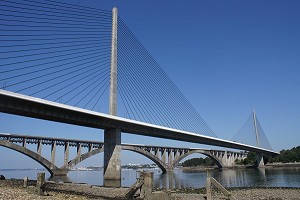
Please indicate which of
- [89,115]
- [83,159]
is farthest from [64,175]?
[89,115]

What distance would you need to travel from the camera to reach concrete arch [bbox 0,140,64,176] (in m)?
69.7

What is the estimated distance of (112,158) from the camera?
5131 centimetres

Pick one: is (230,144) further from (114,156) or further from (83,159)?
(114,156)

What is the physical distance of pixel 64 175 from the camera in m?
82.9

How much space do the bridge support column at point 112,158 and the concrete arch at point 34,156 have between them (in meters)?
30.0

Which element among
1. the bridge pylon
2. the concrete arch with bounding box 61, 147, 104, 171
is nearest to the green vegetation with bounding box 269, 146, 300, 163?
the concrete arch with bounding box 61, 147, 104, 171

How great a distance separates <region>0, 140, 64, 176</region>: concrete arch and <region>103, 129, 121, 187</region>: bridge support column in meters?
30.0

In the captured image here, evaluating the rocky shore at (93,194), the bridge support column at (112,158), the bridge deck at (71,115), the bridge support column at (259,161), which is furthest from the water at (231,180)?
the bridge support column at (259,161)

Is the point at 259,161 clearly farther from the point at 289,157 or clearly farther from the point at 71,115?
the point at 71,115

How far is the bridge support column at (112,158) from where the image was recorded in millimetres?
50719

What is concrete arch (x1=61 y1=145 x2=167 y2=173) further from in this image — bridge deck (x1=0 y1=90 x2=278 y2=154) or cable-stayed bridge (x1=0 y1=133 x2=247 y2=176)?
bridge deck (x1=0 y1=90 x2=278 y2=154)

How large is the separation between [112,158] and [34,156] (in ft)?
110

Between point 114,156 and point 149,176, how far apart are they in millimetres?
31551

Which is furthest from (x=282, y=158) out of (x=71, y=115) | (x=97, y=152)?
(x=71, y=115)
